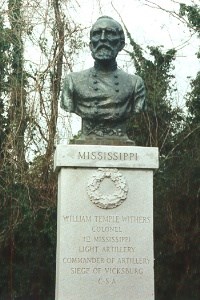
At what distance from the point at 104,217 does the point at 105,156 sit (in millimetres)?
678

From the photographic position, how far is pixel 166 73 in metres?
14.5

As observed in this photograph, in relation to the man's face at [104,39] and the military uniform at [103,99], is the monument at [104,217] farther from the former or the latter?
the man's face at [104,39]

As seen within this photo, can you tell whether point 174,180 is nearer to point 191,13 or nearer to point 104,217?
point 191,13

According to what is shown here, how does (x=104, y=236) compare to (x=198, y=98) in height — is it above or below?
below

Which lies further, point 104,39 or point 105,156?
point 104,39

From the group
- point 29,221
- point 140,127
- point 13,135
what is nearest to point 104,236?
point 13,135

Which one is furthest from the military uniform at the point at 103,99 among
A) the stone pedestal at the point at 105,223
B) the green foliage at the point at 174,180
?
the green foliage at the point at 174,180

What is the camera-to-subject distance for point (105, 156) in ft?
23.3

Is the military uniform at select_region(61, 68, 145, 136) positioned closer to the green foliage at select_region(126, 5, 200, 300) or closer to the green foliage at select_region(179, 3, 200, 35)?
the green foliage at select_region(126, 5, 200, 300)

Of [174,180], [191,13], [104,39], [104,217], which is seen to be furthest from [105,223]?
[191,13]

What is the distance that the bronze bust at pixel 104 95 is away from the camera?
7.39 m

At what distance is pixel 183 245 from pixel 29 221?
130 inches

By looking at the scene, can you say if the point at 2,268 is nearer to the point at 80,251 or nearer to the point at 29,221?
the point at 29,221

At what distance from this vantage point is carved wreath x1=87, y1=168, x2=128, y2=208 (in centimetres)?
699
